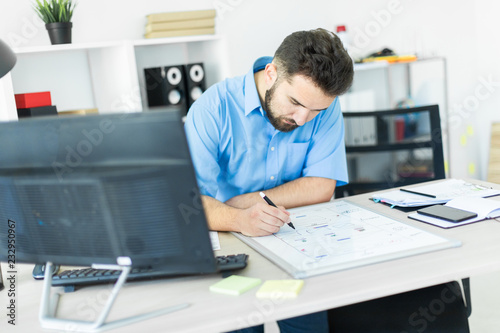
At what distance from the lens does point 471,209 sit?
1.46m

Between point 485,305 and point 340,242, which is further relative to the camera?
point 485,305

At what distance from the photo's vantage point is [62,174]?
0.97 m

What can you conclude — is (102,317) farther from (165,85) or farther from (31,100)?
(165,85)

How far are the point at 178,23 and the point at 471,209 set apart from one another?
1986mm

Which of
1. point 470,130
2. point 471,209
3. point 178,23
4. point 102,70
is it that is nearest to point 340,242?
point 471,209

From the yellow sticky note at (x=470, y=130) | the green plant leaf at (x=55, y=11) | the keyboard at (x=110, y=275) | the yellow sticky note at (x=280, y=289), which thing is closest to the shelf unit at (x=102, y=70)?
the green plant leaf at (x=55, y=11)

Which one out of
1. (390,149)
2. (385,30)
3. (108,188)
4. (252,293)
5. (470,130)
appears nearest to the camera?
(108,188)

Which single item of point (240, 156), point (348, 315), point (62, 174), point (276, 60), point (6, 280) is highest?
point (276, 60)

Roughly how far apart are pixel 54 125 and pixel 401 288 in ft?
2.40

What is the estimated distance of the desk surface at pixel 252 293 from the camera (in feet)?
3.21

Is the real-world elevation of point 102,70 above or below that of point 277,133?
above

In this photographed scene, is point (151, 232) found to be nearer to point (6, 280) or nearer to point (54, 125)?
point (54, 125)

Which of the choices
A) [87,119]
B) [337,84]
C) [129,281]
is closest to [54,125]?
[87,119]

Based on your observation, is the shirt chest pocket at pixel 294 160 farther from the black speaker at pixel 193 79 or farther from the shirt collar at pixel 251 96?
the black speaker at pixel 193 79
